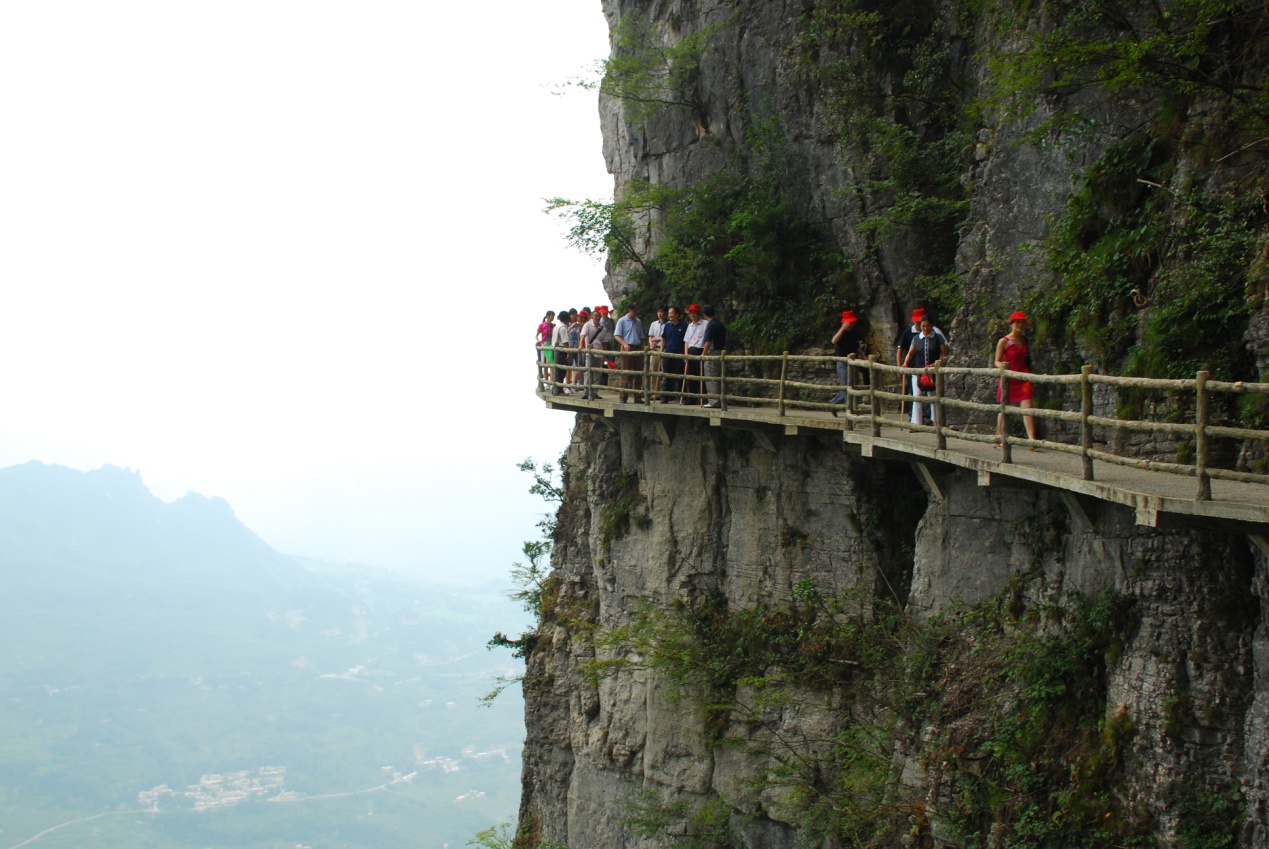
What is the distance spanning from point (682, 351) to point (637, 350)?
3.45ft

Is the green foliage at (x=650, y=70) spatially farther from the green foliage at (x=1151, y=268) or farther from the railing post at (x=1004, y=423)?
the railing post at (x=1004, y=423)

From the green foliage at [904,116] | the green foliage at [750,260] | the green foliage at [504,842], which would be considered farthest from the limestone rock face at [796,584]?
the green foliage at [904,116]

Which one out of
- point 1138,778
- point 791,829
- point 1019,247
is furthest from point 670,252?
point 1138,778

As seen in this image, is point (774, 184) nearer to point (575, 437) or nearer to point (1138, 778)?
point (575, 437)

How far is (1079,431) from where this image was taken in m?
14.2

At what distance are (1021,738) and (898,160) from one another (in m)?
10.2

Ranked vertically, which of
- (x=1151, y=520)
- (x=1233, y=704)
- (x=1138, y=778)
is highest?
(x=1151, y=520)

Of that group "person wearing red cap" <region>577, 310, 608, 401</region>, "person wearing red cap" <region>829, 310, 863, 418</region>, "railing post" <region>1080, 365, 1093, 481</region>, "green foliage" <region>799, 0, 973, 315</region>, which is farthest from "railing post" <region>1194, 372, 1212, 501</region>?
"person wearing red cap" <region>577, 310, 608, 401</region>

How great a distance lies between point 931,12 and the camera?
1952 centimetres

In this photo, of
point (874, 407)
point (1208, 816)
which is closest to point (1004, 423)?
point (874, 407)

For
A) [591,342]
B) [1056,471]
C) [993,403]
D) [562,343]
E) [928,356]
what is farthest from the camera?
[562,343]

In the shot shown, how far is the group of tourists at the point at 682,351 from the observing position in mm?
14516

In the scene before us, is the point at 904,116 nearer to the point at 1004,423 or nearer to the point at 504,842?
the point at 1004,423

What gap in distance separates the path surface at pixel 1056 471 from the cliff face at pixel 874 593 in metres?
0.93
